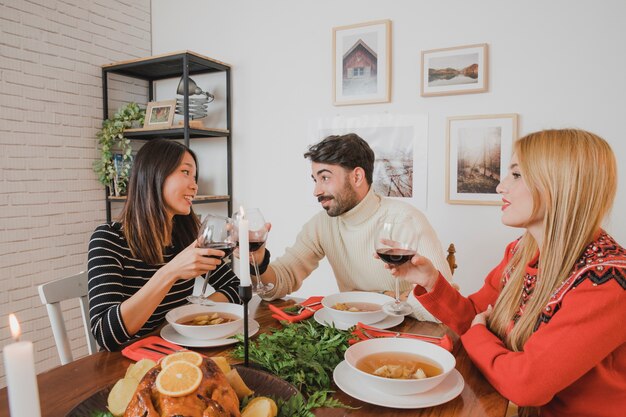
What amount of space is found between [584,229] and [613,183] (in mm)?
137

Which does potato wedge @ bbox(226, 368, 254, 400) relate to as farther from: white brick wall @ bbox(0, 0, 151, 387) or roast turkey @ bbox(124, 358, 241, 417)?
white brick wall @ bbox(0, 0, 151, 387)

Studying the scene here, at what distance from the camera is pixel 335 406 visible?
0.94 metres

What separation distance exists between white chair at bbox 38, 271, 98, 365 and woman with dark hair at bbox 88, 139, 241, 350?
0.19 metres

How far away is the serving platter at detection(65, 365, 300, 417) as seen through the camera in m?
0.82

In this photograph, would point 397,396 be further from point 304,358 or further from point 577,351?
point 577,351

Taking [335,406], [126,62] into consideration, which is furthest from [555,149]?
[126,62]

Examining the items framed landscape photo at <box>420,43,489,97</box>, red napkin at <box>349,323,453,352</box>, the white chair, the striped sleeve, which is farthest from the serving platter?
framed landscape photo at <box>420,43,489,97</box>

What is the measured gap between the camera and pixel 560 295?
3.61ft

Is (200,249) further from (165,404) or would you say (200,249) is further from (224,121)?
(224,121)

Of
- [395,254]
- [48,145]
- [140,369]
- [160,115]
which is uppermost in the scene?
[160,115]

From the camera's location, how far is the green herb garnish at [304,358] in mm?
931

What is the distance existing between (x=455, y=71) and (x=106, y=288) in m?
2.20

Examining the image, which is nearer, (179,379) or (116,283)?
(179,379)

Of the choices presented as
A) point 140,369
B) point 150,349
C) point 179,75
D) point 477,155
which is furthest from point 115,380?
point 179,75
